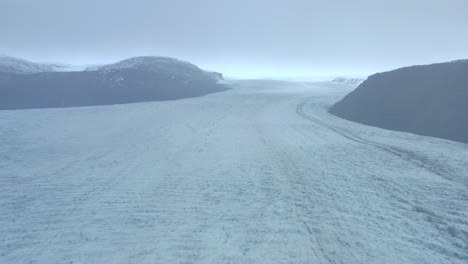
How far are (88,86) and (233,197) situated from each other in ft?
65.7

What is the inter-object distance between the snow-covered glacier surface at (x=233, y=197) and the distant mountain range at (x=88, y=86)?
1057cm

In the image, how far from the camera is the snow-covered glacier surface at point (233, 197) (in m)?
4.70

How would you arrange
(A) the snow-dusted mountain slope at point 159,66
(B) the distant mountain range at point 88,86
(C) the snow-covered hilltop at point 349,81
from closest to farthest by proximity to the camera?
(B) the distant mountain range at point 88,86
(A) the snow-dusted mountain slope at point 159,66
(C) the snow-covered hilltop at point 349,81

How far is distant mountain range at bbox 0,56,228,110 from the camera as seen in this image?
22.1 m

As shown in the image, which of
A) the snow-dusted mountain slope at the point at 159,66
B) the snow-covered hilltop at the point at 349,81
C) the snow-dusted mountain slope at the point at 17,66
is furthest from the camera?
the snow-covered hilltop at the point at 349,81

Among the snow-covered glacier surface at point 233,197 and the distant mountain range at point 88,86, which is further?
the distant mountain range at point 88,86

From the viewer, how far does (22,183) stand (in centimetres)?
733

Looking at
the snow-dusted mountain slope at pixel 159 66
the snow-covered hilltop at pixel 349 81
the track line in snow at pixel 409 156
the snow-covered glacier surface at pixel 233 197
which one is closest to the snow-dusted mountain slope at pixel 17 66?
the snow-dusted mountain slope at pixel 159 66

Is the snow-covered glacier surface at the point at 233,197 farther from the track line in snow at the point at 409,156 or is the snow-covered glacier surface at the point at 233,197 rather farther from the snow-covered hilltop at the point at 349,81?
the snow-covered hilltop at the point at 349,81

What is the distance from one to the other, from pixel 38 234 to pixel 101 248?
41.3 inches

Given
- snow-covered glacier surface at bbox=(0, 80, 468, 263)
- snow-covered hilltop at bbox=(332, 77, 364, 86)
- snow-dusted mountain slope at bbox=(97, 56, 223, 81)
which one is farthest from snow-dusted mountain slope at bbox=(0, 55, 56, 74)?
snow-covered hilltop at bbox=(332, 77, 364, 86)

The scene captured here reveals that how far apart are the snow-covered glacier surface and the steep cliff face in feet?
3.86

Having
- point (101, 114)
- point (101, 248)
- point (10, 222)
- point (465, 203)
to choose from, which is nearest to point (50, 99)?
point (101, 114)

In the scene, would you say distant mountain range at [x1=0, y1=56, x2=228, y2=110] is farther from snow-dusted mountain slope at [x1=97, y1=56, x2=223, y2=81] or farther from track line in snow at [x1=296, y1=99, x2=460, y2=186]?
track line in snow at [x1=296, y1=99, x2=460, y2=186]
